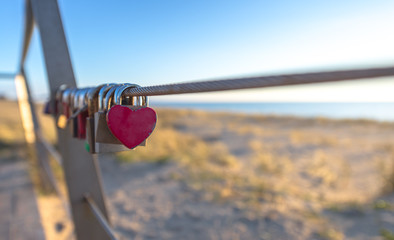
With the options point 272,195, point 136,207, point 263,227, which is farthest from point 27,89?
point 272,195

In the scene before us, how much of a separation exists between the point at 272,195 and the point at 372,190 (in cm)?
196

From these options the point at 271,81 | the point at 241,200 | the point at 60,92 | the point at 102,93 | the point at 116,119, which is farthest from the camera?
the point at 241,200

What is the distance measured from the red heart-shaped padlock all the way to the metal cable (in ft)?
0.33

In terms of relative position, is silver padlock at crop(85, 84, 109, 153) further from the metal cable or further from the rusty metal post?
the rusty metal post

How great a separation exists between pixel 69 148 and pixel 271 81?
1003mm

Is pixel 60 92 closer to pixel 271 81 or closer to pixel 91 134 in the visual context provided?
pixel 91 134

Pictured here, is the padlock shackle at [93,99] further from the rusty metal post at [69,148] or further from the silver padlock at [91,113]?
the rusty metal post at [69,148]

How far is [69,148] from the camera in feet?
3.31

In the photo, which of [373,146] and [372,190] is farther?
[373,146]

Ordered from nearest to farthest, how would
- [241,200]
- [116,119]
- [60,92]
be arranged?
1. [116,119]
2. [60,92]
3. [241,200]

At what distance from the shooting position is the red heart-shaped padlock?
17.2 inches

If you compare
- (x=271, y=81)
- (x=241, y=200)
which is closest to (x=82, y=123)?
(x=271, y=81)

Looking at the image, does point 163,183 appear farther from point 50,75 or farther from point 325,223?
point 50,75

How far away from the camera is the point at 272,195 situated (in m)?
3.09
